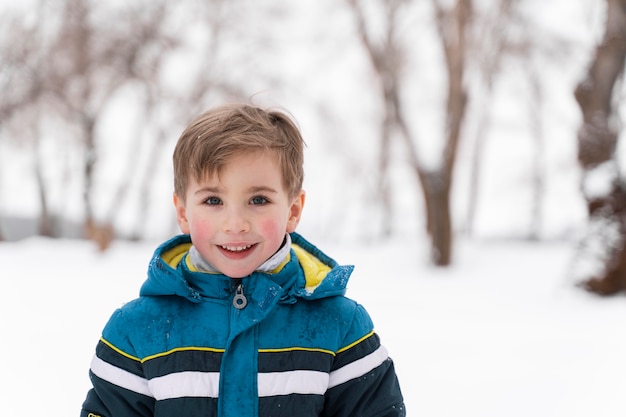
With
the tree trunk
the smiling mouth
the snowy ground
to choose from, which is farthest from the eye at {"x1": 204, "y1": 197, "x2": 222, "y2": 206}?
the tree trunk

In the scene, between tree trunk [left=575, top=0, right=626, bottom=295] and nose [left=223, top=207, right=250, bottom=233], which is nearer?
nose [left=223, top=207, right=250, bottom=233]

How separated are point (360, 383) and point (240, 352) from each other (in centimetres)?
30

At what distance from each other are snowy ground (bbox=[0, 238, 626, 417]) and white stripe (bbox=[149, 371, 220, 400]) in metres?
1.68

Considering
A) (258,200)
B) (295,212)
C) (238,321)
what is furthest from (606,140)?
(238,321)

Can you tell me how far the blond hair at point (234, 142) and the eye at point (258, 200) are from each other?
A: 0.07 m

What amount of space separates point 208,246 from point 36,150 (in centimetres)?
1434

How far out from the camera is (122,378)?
1.42 m

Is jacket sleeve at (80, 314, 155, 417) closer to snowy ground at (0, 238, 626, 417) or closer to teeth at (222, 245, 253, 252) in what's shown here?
teeth at (222, 245, 253, 252)

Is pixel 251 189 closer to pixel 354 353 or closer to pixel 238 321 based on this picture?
pixel 238 321

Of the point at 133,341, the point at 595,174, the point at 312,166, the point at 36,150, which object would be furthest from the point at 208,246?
the point at 312,166

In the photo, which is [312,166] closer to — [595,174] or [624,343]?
[595,174]

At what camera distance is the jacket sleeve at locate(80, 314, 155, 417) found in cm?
142

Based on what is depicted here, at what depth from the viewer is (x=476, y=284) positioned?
22.1 ft

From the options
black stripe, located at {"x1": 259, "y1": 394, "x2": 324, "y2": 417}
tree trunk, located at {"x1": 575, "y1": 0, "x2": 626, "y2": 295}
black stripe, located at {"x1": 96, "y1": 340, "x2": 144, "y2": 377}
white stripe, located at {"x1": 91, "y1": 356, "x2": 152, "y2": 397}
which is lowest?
black stripe, located at {"x1": 259, "y1": 394, "x2": 324, "y2": 417}
